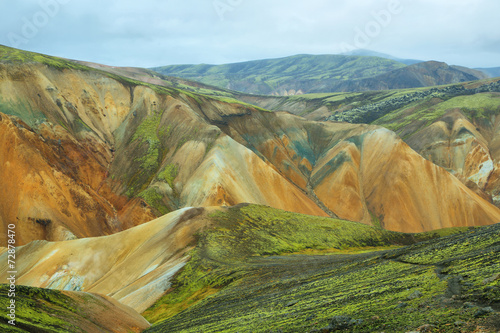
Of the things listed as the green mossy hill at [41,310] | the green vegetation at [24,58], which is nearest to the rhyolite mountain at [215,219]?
the green mossy hill at [41,310]

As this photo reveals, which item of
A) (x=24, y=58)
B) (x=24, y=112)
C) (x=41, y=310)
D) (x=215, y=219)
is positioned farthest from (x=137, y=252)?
(x=24, y=58)

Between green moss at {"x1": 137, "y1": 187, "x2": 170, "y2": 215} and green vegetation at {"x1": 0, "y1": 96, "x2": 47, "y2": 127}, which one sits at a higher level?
green vegetation at {"x1": 0, "y1": 96, "x2": 47, "y2": 127}

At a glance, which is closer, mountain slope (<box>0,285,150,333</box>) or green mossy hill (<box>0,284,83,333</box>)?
green mossy hill (<box>0,284,83,333</box>)

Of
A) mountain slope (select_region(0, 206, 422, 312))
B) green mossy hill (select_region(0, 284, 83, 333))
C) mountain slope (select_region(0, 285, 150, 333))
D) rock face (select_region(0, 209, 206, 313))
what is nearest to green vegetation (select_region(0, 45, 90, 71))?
rock face (select_region(0, 209, 206, 313))

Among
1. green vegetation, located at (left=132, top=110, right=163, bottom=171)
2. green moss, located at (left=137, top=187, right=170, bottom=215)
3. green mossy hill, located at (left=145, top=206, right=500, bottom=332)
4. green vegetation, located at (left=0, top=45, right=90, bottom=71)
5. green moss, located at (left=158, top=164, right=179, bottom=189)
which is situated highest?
green vegetation, located at (left=0, top=45, right=90, bottom=71)

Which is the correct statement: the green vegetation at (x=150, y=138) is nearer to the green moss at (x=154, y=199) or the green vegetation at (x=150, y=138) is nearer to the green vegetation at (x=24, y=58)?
the green moss at (x=154, y=199)

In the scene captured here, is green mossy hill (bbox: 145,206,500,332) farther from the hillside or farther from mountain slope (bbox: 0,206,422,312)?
mountain slope (bbox: 0,206,422,312)

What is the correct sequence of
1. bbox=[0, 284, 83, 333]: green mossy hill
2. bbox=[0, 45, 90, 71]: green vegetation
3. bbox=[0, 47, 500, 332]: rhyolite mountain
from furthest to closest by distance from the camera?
bbox=[0, 45, 90, 71]: green vegetation, bbox=[0, 47, 500, 332]: rhyolite mountain, bbox=[0, 284, 83, 333]: green mossy hill
